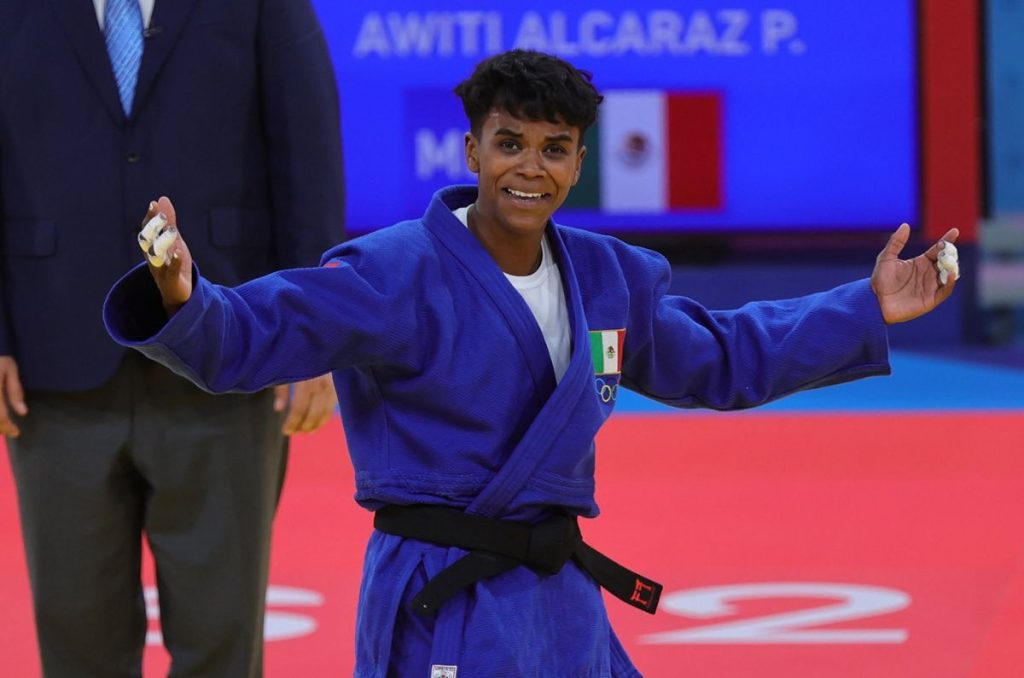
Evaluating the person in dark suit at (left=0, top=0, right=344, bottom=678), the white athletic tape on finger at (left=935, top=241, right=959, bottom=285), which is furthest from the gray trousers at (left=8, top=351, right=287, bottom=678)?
the white athletic tape on finger at (left=935, top=241, right=959, bottom=285)

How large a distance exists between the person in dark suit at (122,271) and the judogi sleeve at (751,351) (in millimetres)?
717

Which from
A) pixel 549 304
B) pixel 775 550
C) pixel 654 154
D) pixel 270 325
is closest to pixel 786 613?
pixel 775 550

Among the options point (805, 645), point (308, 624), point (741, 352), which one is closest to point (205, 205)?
point (741, 352)

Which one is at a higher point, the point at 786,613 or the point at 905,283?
the point at 905,283

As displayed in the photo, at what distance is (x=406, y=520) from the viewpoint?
7.64 feet

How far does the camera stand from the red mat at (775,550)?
3873 millimetres

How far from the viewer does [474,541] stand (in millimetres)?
2299

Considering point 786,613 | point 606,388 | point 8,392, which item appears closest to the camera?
point 606,388

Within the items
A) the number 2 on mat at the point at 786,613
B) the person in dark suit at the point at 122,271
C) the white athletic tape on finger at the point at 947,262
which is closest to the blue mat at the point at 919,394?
the number 2 on mat at the point at 786,613

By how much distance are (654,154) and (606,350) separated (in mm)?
6949

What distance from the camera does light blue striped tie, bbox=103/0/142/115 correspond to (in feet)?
9.50

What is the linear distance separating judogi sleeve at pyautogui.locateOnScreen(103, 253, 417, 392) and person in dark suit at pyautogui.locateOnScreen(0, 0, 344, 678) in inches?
28.8

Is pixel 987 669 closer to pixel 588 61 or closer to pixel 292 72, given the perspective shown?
pixel 292 72

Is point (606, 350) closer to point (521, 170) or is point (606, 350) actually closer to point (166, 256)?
point (521, 170)
